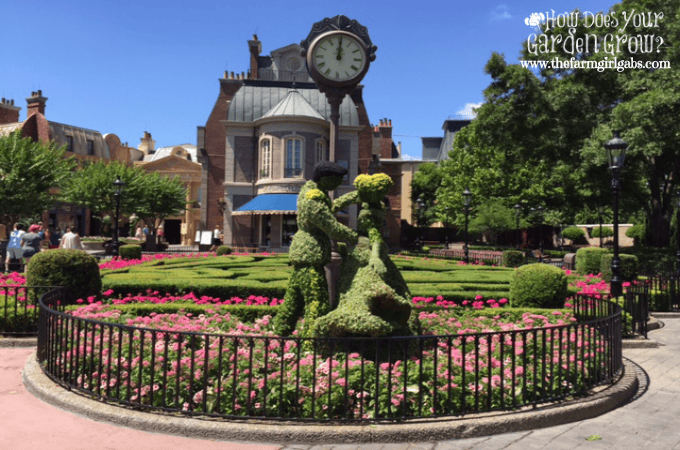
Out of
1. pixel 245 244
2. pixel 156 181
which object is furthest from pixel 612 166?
pixel 156 181

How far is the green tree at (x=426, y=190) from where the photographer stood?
4738 cm

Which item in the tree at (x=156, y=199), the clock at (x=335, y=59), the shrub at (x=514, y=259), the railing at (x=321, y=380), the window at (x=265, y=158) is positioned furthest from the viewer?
the tree at (x=156, y=199)

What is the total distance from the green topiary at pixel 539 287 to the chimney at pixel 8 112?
49177 mm

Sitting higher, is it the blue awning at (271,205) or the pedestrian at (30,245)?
the blue awning at (271,205)

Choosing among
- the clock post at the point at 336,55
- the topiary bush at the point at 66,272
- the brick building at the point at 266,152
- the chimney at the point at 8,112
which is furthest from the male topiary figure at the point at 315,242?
the chimney at the point at 8,112

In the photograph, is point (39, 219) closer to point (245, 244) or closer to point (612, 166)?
point (245, 244)

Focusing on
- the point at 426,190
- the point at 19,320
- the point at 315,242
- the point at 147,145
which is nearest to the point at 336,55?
the point at 315,242

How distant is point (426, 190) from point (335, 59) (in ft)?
134

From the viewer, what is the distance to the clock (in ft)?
28.4

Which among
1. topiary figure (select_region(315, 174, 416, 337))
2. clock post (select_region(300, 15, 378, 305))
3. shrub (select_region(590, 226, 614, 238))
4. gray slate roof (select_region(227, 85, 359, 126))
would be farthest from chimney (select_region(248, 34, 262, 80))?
topiary figure (select_region(315, 174, 416, 337))

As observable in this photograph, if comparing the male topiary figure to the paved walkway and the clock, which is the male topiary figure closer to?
the paved walkway

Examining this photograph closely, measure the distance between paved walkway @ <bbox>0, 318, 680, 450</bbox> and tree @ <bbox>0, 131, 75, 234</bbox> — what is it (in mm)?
22014

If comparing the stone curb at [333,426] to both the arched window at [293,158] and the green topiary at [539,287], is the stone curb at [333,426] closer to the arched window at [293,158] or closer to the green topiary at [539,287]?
the green topiary at [539,287]

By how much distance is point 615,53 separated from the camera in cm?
1855
